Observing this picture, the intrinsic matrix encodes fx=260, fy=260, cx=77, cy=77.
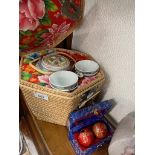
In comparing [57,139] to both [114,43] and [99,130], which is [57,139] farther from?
[114,43]

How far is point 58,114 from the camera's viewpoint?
0.90 metres

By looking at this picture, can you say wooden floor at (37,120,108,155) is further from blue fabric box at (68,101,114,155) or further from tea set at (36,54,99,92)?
A: tea set at (36,54,99,92)

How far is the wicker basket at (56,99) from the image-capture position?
2.75 ft

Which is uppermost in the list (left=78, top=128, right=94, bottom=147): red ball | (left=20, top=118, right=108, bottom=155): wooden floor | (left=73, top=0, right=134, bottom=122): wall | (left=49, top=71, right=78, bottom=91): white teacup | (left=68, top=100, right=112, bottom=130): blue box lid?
(left=73, top=0, right=134, bottom=122): wall

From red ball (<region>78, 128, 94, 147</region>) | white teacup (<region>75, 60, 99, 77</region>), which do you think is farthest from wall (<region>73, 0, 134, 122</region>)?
red ball (<region>78, 128, 94, 147</region>)

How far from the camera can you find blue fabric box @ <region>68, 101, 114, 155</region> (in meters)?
0.85

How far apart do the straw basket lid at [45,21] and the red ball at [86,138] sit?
343mm

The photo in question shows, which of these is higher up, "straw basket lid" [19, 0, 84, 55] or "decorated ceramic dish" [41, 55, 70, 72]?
"straw basket lid" [19, 0, 84, 55]

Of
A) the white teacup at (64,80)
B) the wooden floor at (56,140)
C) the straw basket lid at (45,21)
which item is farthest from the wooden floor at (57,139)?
the straw basket lid at (45,21)

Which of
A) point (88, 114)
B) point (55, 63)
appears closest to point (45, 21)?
point (55, 63)

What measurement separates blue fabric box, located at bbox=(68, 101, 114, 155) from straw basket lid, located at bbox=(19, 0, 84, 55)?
0.27 metres

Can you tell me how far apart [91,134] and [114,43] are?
313mm
